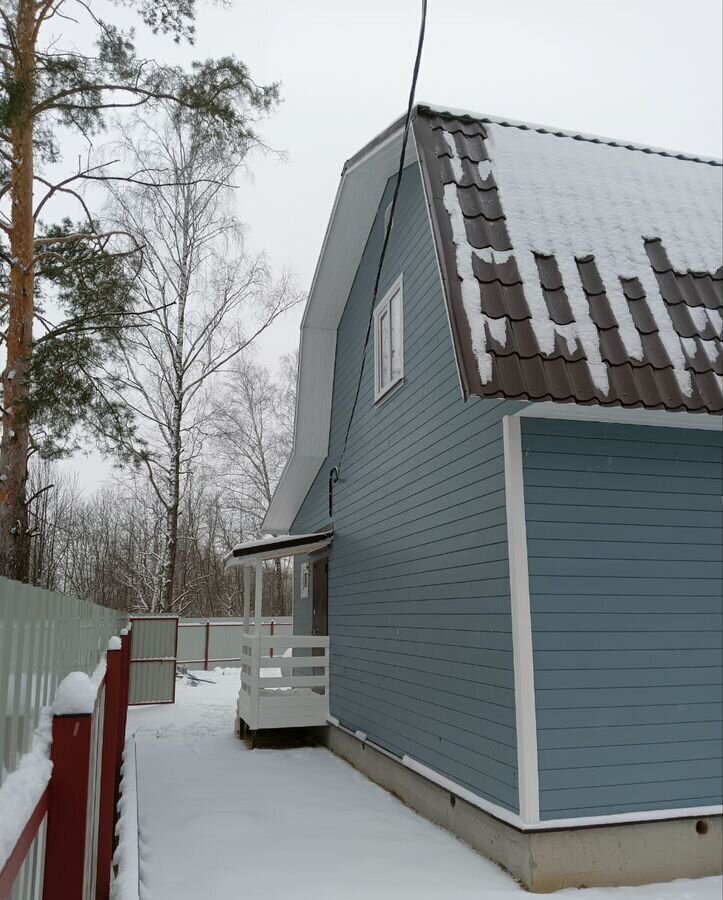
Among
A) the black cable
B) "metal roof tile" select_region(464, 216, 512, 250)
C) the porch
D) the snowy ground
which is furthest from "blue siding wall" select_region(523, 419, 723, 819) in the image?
the porch

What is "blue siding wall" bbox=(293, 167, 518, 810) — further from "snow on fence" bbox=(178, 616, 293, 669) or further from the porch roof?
"snow on fence" bbox=(178, 616, 293, 669)

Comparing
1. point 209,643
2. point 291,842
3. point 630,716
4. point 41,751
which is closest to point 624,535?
point 630,716

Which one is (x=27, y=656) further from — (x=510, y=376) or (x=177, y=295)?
(x=177, y=295)

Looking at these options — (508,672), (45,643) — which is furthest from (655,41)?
(45,643)

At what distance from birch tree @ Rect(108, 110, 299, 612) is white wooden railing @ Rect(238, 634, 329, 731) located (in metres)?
7.09

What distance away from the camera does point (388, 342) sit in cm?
819

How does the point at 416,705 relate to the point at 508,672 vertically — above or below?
below

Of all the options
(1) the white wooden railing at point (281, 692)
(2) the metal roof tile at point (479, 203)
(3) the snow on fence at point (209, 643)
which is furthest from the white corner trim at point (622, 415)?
(3) the snow on fence at point (209, 643)

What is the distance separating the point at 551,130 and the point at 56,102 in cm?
584

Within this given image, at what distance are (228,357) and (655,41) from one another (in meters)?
10.9

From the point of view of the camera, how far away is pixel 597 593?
516 cm

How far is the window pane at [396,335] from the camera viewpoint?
769 cm

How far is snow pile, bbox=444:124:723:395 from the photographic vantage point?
17.0ft

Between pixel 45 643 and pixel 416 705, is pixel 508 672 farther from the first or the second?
pixel 45 643
